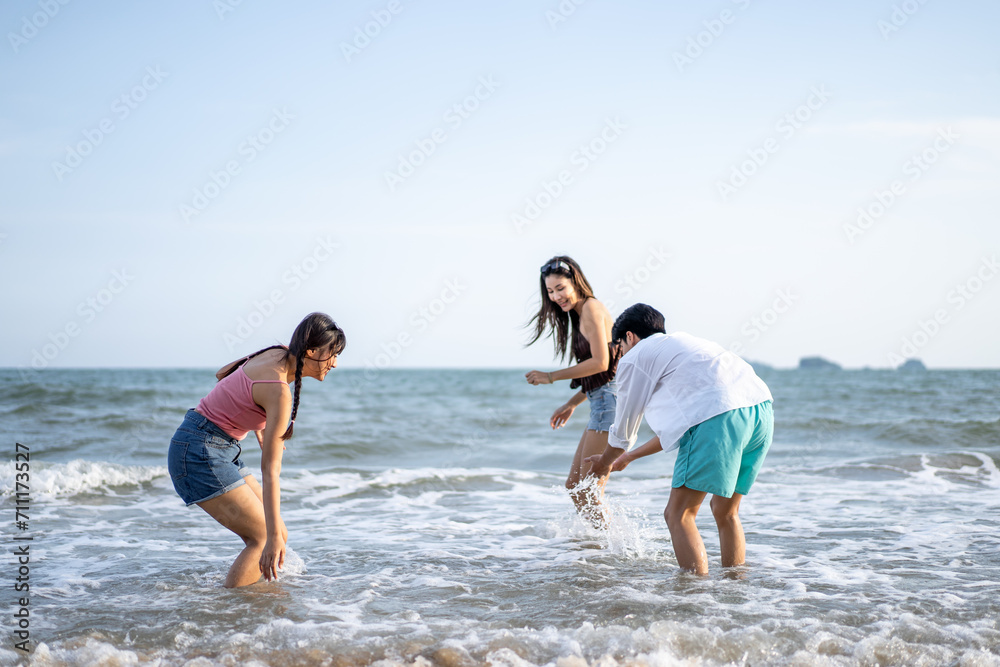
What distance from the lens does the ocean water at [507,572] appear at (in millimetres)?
3422

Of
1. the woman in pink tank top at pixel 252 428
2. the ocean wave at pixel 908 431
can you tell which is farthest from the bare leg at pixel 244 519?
the ocean wave at pixel 908 431

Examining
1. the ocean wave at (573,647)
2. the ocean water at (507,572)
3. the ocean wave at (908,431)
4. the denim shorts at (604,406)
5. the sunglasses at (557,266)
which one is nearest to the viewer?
the ocean wave at (573,647)

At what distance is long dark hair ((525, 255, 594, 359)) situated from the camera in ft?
16.8

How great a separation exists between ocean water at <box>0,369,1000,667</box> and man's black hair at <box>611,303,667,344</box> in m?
1.46

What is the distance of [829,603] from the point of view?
4.04 m

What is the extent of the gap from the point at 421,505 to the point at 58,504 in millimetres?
3610

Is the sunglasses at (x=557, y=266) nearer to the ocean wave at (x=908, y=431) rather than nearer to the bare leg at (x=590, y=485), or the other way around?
the bare leg at (x=590, y=485)

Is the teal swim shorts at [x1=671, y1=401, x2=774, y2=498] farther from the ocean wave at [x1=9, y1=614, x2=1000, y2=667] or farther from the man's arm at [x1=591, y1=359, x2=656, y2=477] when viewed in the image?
the ocean wave at [x1=9, y1=614, x2=1000, y2=667]

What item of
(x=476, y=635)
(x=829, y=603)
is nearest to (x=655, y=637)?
(x=476, y=635)

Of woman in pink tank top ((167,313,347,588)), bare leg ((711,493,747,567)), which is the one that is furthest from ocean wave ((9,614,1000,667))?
bare leg ((711,493,747,567))

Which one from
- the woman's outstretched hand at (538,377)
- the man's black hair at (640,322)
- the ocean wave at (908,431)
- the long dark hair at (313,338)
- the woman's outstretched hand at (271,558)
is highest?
the man's black hair at (640,322)

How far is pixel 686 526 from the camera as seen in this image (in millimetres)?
4086

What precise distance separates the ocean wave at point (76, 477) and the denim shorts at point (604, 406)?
5.77 m

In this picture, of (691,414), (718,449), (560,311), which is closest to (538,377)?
(560,311)
